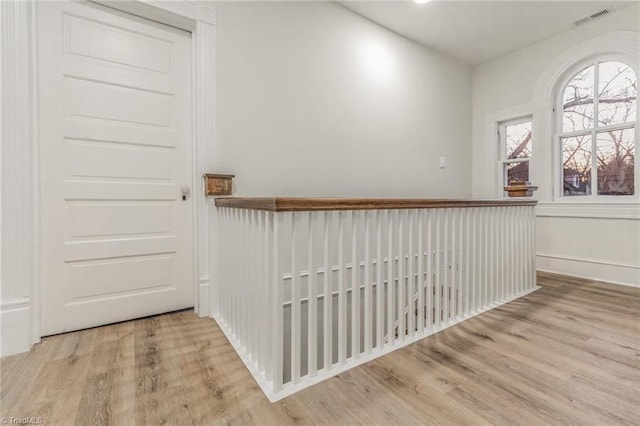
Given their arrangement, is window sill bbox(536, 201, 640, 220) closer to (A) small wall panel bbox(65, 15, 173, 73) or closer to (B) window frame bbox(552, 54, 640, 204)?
(B) window frame bbox(552, 54, 640, 204)

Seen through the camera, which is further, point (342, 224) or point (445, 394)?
point (342, 224)

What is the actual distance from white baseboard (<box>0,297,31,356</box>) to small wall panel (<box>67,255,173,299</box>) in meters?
0.22

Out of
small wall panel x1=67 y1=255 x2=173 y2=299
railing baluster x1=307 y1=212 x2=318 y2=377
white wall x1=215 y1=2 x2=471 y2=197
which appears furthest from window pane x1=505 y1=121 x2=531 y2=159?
small wall panel x1=67 y1=255 x2=173 y2=299

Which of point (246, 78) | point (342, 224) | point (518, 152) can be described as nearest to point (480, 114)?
point (518, 152)

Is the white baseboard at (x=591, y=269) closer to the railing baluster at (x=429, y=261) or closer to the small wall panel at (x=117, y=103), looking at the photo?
the railing baluster at (x=429, y=261)

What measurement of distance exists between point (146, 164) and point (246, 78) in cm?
92

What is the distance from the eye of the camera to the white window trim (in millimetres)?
2789

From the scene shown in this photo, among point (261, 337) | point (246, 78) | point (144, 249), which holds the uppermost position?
point (246, 78)

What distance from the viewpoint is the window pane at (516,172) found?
11.8ft

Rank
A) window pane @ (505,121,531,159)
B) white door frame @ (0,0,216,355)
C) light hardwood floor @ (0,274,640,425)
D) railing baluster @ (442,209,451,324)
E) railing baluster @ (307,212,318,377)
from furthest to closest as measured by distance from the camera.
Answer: window pane @ (505,121,531,159) < railing baluster @ (442,209,451,324) < white door frame @ (0,0,216,355) < railing baluster @ (307,212,318,377) < light hardwood floor @ (0,274,640,425)

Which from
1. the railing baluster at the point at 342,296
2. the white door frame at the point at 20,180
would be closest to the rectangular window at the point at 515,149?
the railing baluster at the point at 342,296

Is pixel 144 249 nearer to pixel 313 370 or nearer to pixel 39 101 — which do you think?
pixel 39 101

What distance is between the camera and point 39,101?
1.66m

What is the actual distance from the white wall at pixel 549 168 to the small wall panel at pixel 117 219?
12.2 ft
